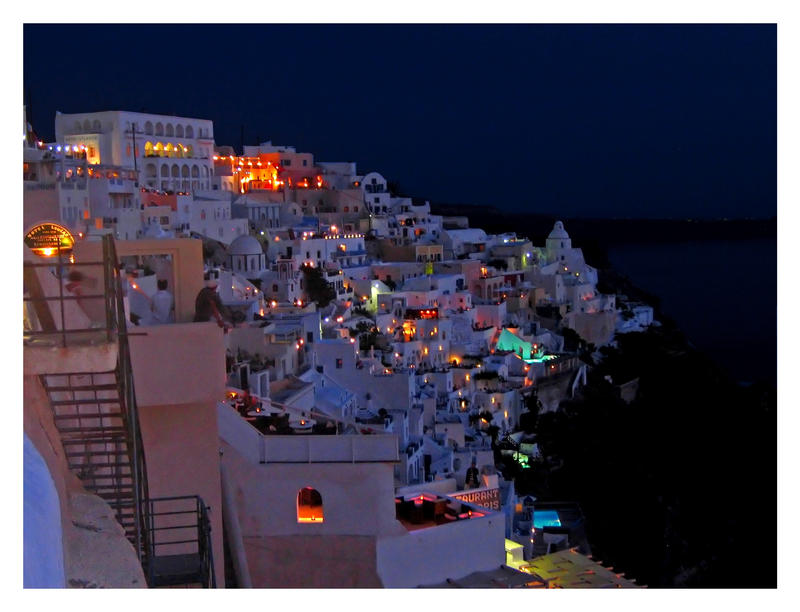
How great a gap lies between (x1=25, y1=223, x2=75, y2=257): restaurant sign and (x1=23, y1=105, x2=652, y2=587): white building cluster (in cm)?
57

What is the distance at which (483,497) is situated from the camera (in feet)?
27.5

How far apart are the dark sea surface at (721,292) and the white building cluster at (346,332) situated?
4.72 feet

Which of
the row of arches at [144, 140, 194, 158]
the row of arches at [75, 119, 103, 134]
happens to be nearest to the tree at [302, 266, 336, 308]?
the row of arches at [144, 140, 194, 158]

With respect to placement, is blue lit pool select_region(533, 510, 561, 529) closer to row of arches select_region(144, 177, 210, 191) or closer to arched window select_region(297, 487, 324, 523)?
arched window select_region(297, 487, 324, 523)

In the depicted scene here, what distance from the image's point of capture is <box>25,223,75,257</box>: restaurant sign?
454 cm

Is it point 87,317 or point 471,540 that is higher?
point 87,317

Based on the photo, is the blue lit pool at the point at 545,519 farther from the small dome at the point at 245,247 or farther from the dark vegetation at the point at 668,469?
the small dome at the point at 245,247

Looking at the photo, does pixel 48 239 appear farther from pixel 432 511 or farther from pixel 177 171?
pixel 177 171

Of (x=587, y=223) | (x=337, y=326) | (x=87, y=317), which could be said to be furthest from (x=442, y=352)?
(x=87, y=317)

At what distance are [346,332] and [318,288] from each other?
95.9 inches
